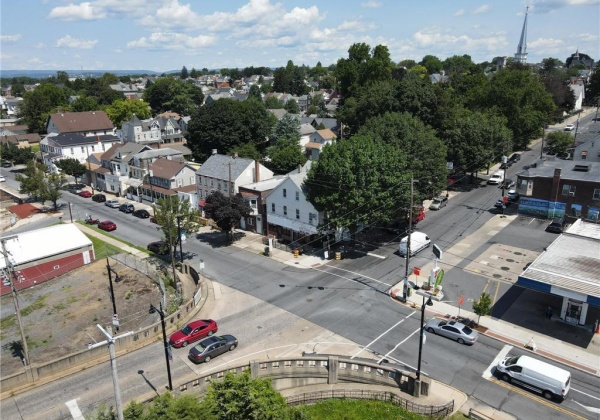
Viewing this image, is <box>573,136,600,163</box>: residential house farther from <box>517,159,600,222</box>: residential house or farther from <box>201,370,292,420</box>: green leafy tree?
<box>201,370,292,420</box>: green leafy tree

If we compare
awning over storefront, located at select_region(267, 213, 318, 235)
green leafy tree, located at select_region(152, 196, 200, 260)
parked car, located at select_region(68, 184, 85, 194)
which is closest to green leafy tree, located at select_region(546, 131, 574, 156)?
awning over storefront, located at select_region(267, 213, 318, 235)

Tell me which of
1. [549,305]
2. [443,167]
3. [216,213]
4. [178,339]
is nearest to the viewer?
[178,339]

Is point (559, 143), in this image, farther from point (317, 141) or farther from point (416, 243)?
point (416, 243)

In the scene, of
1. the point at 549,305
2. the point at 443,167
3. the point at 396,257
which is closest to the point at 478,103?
the point at 443,167

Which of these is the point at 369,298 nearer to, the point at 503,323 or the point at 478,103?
the point at 503,323

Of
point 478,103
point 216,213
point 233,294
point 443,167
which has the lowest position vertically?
point 233,294

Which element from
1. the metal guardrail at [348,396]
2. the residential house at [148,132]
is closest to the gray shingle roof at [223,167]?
the metal guardrail at [348,396]
